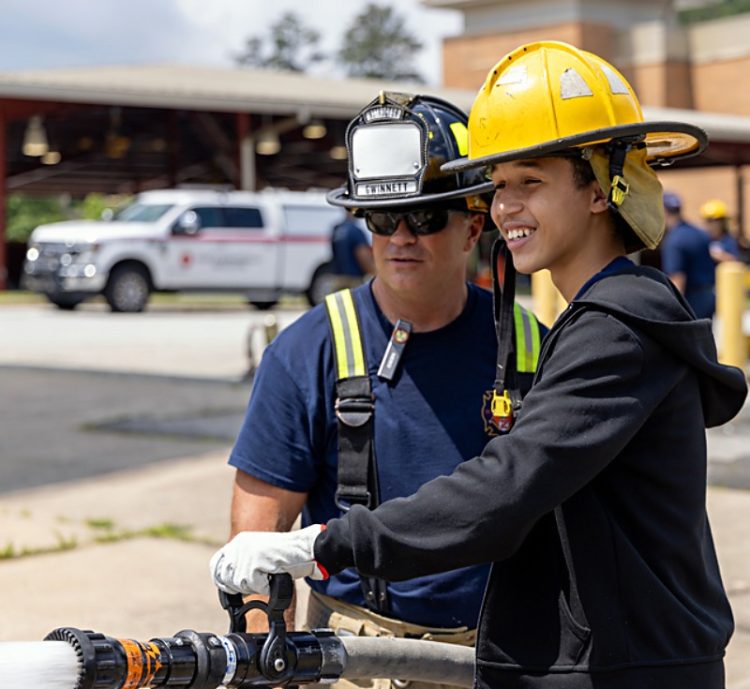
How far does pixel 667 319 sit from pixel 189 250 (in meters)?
22.2

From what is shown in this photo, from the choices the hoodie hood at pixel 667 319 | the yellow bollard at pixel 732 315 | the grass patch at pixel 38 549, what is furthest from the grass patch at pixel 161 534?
the yellow bollard at pixel 732 315

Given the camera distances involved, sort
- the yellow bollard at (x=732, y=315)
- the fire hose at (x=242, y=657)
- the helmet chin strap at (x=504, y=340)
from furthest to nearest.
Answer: the yellow bollard at (x=732, y=315), the helmet chin strap at (x=504, y=340), the fire hose at (x=242, y=657)

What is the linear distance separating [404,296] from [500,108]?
2.29ft

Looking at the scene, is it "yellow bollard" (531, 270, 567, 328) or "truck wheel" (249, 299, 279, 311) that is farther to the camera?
"truck wheel" (249, 299, 279, 311)

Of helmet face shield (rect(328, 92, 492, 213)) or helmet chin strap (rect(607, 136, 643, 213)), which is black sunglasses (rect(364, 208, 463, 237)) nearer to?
helmet face shield (rect(328, 92, 492, 213))

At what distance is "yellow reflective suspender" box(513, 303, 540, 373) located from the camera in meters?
2.68

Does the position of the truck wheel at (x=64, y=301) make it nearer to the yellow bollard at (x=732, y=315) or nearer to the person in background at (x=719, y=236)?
the person in background at (x=719, y=236)

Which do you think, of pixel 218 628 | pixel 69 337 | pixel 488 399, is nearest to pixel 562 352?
pixel 488 399

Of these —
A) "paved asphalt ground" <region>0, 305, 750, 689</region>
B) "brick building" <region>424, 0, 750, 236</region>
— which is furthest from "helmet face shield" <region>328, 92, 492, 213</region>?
"brick building" <region>424, 0, 750, 236</region>

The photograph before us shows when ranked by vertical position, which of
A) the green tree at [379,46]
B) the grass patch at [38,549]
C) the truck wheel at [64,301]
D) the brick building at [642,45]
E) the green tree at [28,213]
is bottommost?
the grass patch at [38,549]

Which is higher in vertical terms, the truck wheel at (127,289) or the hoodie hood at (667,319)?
the truck wheel at (127,289)

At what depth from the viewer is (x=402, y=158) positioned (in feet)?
8.92

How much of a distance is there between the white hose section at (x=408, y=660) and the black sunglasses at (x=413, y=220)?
86 centimetres

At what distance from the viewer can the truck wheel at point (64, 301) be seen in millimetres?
23484
